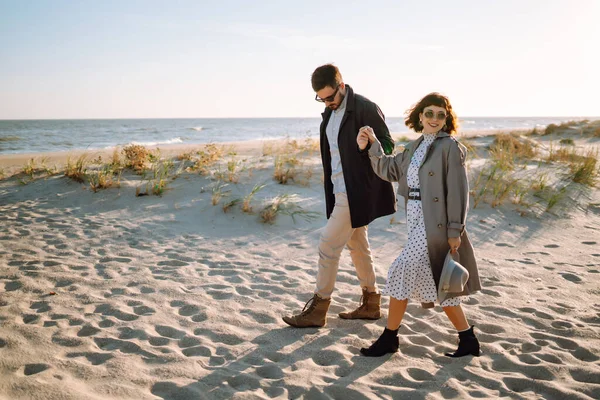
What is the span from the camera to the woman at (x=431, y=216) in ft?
9.93

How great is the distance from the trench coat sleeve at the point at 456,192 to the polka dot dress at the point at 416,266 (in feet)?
0.64


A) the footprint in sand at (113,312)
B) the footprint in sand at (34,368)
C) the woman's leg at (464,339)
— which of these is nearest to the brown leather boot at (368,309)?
the woman's leg at (464,339)

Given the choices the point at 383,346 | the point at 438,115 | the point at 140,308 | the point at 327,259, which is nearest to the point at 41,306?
the point at 140,308

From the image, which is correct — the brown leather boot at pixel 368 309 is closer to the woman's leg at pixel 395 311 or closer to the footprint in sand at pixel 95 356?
the woman's leg at pixel 395 311

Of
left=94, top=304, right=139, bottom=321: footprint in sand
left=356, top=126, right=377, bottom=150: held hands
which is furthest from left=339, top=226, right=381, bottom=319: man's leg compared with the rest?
left=94, top=304, right=139, bottom=321: footprint in sand

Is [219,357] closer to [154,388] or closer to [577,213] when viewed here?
[154,388]

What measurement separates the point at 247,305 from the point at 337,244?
3.73ft

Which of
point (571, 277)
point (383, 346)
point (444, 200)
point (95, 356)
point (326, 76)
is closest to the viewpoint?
point (444, 200)

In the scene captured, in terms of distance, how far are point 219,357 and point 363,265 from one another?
1.41 meters

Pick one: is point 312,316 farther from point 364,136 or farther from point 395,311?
point 364,136

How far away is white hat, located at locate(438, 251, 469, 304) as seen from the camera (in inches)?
116

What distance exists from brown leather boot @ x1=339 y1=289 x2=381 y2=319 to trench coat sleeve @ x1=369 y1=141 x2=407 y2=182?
44.6 inches

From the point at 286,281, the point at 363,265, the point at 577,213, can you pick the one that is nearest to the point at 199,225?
the point at 286,281

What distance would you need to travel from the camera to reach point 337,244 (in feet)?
12.0
